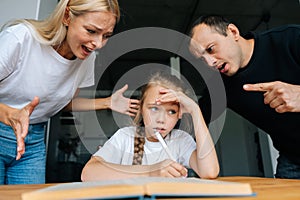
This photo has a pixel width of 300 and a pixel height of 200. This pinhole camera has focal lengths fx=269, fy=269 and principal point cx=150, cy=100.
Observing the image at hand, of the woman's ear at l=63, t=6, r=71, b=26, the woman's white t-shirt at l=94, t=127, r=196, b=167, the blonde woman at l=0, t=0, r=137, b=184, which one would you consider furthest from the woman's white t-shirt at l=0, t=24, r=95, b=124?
the woman's white t-shirt at l=94, t=127, r=196, b=167

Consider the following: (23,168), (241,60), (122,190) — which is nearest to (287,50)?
(241,60)

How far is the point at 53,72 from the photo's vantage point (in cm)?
97

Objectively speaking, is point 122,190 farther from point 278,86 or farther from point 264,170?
point 264,170

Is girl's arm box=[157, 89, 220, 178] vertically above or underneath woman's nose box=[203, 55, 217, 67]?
underneath

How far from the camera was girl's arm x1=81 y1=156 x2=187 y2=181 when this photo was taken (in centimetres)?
75

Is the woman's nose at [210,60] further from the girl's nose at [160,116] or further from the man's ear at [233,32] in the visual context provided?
the girl's nose at [160,116]

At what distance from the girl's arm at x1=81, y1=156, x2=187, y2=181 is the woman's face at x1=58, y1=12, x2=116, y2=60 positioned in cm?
38

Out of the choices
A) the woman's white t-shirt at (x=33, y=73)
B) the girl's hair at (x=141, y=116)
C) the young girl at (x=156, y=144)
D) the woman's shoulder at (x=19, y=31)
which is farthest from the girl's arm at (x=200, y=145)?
the woman's shoulder at (x=19, y=31)

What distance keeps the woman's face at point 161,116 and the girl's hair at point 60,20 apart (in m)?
0.38

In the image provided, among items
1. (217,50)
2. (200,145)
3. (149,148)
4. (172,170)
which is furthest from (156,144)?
(217,50)

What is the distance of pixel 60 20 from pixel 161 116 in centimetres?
51

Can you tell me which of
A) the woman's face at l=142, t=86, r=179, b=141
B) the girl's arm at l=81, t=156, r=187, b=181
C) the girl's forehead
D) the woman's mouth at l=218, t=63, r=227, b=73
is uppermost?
the woman's mouth at l=218, t=63, r=227, b=73

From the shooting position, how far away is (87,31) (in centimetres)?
90

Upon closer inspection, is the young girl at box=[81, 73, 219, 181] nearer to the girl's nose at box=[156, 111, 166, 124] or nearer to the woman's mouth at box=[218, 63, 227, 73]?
the girl's nose at box=[156, 111, 166, 124]
